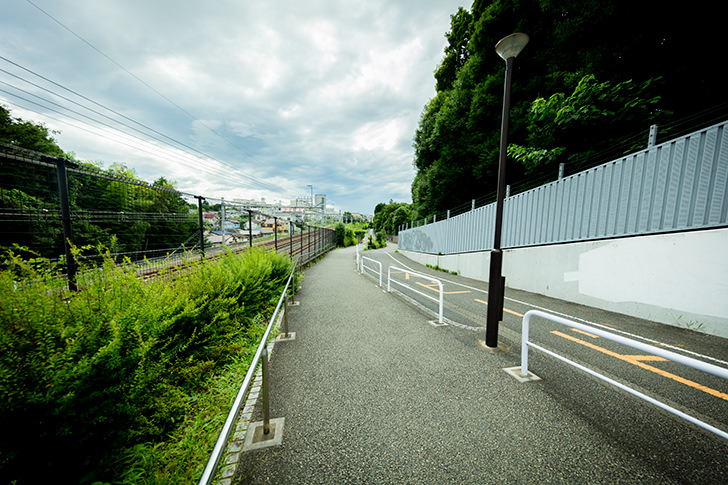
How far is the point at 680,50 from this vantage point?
8.16 metres

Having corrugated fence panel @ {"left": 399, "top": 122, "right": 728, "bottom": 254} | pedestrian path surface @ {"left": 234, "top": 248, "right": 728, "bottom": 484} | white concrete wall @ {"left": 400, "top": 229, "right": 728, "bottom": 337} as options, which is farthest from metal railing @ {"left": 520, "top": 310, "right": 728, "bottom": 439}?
corrugated fence panel @ {"left": 399, "top": 122, "right": 728, "bottom": 254}

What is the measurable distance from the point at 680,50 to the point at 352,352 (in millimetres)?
14755

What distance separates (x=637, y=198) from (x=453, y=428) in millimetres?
7472

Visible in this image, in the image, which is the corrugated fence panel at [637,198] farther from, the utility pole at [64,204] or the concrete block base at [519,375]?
the utility pole at [64,204]

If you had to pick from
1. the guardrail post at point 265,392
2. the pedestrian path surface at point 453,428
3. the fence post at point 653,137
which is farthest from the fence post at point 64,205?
the fence post at point 653,137

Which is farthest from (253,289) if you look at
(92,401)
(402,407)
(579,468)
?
(579,468)

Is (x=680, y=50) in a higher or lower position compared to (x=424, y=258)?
higher

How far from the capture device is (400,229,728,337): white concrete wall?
4.32 meters

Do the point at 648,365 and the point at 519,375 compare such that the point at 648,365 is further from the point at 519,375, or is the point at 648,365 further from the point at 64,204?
the point at 64,204

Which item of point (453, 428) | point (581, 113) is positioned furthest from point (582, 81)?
point (453, 428)

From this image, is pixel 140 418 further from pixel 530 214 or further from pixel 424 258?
pixel 424 258

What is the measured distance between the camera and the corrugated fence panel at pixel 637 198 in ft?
15.4

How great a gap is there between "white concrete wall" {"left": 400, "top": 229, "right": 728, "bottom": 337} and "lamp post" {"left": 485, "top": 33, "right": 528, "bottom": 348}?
169 inches

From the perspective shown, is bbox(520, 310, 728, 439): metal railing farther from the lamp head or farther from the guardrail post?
the lamp head
